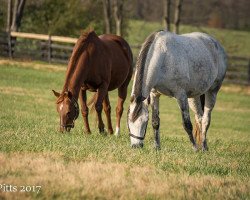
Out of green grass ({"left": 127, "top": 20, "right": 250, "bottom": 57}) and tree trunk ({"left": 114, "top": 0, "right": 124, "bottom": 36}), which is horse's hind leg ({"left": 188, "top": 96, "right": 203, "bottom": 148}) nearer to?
tree trunk ({"left": 114, "top": 0, "right": 124, "bottom": 36})

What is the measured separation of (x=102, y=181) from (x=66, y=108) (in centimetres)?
423

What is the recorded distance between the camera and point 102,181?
656 cm

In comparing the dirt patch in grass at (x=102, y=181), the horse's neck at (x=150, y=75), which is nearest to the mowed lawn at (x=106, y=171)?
the dirt patch in grass at (x=102, y=181)

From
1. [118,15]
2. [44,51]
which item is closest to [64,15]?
[118,15]

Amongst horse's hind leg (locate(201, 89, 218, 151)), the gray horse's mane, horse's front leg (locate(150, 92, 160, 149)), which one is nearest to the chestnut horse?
horse's front leg (locate(150, 92, 160, 149))

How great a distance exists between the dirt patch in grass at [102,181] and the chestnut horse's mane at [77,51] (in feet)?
11.9

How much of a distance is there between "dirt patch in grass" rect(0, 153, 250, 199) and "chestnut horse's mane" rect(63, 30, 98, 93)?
363cm

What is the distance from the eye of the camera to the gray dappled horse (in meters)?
9.27

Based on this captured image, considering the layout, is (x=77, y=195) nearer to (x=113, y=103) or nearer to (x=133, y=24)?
(x=113, y=103)

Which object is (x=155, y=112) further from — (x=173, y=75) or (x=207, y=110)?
(x=207, y=110)

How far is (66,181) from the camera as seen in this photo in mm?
6371

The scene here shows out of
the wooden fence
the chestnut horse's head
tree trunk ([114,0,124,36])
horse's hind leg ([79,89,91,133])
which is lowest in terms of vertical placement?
the wooden fence

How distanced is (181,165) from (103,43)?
5311mm

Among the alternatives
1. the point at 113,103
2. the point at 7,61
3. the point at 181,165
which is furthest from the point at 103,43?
the point at 7,61
